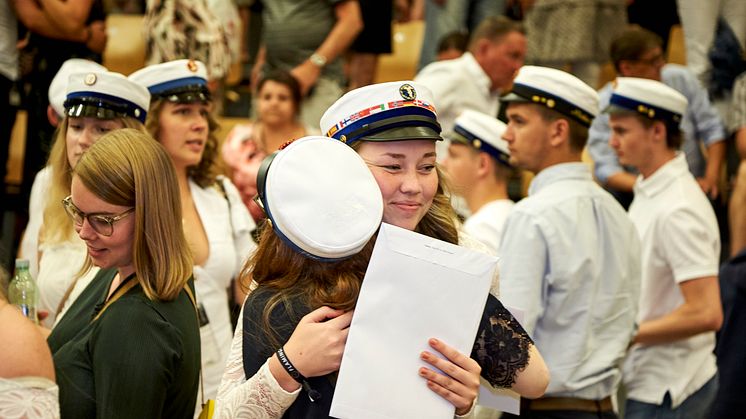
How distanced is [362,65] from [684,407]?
3647 mm

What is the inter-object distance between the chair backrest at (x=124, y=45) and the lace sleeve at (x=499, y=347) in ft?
17.6

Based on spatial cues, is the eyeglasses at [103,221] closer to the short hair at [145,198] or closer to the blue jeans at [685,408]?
the short hair at [145,198]

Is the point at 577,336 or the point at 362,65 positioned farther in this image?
the point at 362,65

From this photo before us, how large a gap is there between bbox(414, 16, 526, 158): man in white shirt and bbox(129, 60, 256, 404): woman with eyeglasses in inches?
83.3

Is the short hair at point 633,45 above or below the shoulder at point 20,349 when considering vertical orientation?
above

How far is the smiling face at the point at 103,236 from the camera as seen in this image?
2.55 meters

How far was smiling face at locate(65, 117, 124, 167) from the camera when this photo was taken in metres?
3.57

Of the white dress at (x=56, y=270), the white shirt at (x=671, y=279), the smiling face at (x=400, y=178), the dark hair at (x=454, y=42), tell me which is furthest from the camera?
the dark hair at (x=454, y=42)

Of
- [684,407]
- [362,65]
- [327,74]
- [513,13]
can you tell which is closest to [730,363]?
[684,407]

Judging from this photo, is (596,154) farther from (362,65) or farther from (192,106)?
(192,106)

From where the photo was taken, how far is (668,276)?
162 inches

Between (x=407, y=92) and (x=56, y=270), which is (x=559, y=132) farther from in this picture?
(x=56, y=270)

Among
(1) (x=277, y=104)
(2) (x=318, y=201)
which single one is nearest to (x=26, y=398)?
(2) (x=318, y=201)

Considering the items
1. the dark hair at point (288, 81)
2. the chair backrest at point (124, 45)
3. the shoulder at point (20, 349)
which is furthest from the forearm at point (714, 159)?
the shoulder at point (20, 349)
